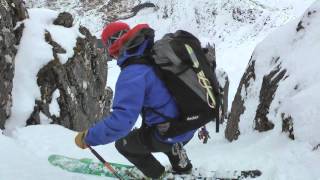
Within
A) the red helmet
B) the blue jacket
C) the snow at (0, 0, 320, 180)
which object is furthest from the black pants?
the red helmet

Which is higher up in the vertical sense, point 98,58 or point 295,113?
point 295,113

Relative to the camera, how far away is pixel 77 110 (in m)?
8.62

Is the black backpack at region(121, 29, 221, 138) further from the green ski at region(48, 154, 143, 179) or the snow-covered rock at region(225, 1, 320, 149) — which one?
the snow-covered rock at region(225, 1, 320, 149)

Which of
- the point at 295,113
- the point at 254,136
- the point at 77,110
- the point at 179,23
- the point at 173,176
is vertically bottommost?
the point at 179,23

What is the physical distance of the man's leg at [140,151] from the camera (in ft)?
14.0

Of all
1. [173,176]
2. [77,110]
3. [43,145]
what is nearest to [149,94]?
[173,176]

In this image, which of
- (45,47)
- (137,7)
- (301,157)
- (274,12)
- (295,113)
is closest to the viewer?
(301,157)

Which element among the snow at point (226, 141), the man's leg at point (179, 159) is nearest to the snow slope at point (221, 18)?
the snow at point (226, 141)

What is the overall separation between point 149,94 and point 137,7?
937 inches

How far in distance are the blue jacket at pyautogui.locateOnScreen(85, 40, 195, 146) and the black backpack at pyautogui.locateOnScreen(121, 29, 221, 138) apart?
0.05 meters

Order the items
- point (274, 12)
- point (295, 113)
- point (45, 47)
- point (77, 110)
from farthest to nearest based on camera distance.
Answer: point (274, 12) < point (77, 110) < point (45, 47) < point (295, 113)

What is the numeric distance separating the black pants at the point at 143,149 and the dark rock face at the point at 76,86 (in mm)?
3064

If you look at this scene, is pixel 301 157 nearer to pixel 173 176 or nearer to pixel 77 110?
pixel 173 176

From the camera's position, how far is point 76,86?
8.74 m
